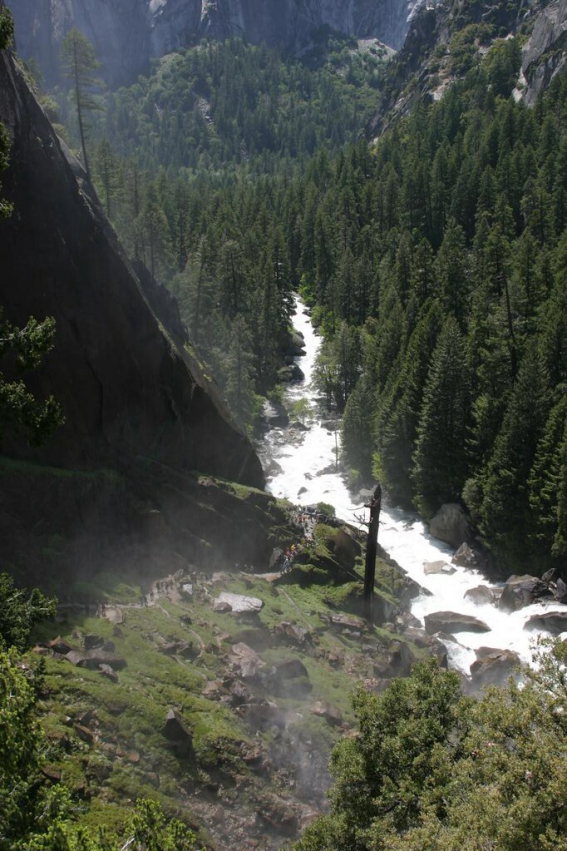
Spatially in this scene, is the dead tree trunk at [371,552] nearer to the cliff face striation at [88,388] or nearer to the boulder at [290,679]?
the cliff face striation at [88,388]

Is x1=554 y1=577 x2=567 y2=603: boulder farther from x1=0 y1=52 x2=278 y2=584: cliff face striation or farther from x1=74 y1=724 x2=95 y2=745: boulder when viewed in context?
x1=74 y1=724 x2=95 y2=745: boulder

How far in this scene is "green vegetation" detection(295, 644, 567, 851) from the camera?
12.8 metres

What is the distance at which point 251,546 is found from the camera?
39.8m

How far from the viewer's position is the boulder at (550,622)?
41094 mm

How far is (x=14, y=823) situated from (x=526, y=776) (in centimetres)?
972

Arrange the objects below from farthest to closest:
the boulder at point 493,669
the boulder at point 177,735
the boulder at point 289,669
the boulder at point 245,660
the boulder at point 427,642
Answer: the boulder at point 427,642
the boulder at point 493,669
the boulder at point 289,669
the boulder at point 245,660
the boulder at point 177,735

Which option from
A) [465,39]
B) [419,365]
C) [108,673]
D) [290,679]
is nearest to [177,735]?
[108,673]

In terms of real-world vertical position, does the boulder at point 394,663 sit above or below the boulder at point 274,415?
above

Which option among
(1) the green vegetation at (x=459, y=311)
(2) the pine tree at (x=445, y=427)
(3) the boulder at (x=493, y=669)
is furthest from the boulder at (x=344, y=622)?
(2) the pine tree at (x=445, y=427)

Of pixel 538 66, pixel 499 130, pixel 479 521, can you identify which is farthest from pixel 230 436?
pixel 538 66

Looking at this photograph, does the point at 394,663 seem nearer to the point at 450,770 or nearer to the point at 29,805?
the point at 450,770

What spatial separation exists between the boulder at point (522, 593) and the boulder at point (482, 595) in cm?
90

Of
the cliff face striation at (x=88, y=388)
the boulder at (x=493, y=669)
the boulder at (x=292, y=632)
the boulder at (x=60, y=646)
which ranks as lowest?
the boulder at (x=493, y=669)

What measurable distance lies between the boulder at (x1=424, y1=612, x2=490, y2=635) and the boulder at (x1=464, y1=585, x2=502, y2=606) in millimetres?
3538
